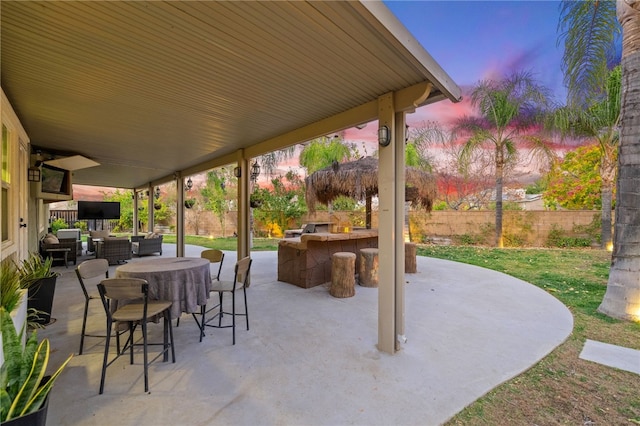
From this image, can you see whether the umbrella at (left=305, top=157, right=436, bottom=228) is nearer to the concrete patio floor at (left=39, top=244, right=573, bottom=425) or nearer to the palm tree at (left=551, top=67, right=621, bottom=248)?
the concrete patio floor at (left=39, top=244, right=573, bottom=425)

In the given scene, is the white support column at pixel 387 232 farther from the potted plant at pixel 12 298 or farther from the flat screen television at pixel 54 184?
the flat screen television at pixel 54 184

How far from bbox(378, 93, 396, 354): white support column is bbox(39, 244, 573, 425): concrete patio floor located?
251 mm

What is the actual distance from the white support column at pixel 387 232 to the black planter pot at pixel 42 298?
4137mm

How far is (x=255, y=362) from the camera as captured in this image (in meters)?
2.81

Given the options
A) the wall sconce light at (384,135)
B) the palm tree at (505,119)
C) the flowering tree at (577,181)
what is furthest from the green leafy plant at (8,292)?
the flowering tree at (577,181)

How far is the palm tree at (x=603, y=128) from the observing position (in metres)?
9.36

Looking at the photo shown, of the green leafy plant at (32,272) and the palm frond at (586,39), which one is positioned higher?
the palm frond at (586,39)

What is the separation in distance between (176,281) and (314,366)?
65.5 inches

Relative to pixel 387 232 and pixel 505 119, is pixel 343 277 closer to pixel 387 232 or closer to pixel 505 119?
pixel 387 232

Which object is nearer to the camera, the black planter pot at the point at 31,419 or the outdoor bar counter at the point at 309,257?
the black planter pot at the point at 31,419

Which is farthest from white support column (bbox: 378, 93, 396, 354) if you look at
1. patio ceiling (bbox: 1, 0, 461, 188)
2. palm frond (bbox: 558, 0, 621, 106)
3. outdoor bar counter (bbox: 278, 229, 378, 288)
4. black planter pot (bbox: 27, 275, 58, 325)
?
palm frond (bbox: 558, 0, 621, 106)

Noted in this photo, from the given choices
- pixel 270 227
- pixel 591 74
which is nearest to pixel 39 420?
pixel 591 74

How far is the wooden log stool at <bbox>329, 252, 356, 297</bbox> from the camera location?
503 centimetres

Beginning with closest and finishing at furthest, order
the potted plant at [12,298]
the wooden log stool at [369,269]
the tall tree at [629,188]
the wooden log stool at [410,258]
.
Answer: the potted plant at [12,298], the tall tree at [629,188], the wooden log stool at [369,269], the wooden log stool at [410,258]
